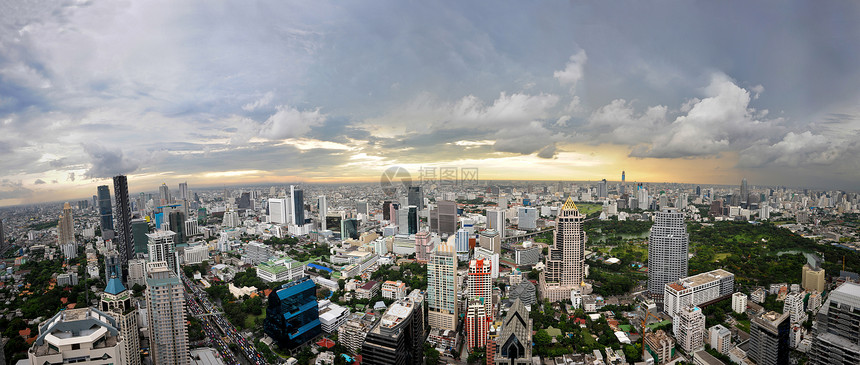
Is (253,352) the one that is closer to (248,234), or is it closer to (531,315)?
(531,315)

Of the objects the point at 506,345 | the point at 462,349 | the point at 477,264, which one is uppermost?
the point at 477,264

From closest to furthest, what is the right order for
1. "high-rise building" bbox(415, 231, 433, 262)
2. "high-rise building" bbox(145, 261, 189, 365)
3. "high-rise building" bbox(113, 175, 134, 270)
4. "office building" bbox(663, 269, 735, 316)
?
"high-rise building" bbox(145, 261, 189, 365) → "office building" bbox(663, 269, 735, 316) → "high-rise building" bbox(113, 175, 134, 270) → "high-rise building" bbox(415, 231, 433, 262)

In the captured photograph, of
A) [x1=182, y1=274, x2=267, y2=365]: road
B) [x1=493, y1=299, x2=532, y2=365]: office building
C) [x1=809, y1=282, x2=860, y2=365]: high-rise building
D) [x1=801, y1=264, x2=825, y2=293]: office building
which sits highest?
[x1=809, y1=282, x2=860, y2=365]: high-rise building

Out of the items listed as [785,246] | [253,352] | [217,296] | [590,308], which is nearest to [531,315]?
[590,308]

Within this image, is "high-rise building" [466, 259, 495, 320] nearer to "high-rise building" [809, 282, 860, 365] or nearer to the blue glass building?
the blue glass building

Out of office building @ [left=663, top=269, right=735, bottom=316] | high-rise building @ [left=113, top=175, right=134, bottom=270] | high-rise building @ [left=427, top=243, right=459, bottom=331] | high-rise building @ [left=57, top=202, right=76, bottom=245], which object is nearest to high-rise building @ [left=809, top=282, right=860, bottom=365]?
office building @ [left=663, top=269, right=735, bottom=316]

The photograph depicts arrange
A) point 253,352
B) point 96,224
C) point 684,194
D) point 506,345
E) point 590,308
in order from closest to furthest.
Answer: point 506,345 → point 253,352 → point 590,308 → point 96,224 → point 684,194
